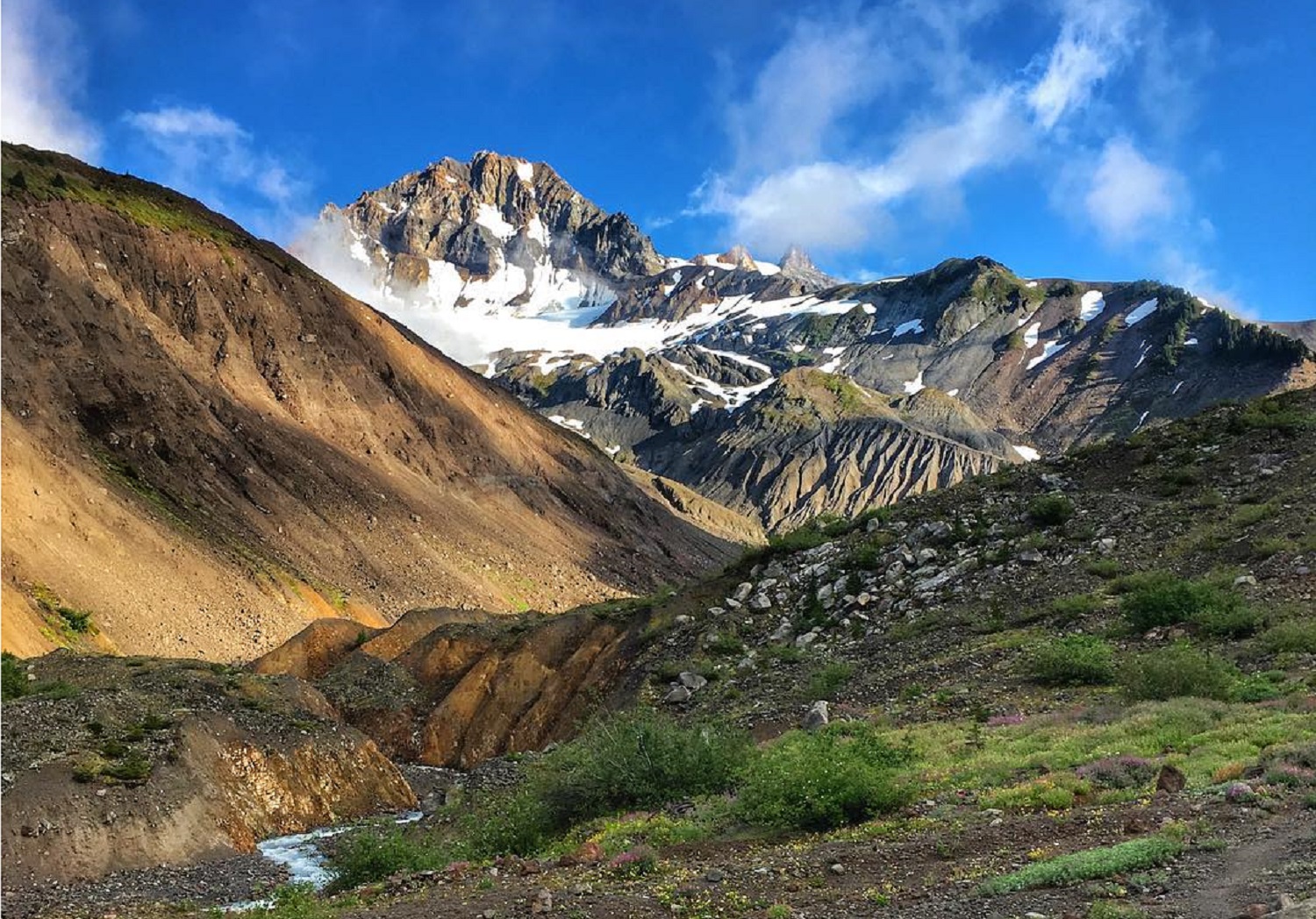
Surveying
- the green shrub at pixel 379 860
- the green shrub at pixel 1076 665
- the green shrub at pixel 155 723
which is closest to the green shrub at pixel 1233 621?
the green shrub at pixel 1076 665

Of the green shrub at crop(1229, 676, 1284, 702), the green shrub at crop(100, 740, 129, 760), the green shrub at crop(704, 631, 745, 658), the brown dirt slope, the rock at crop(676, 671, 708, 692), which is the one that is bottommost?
the green shrub at crop(100, 740, 129, 760)

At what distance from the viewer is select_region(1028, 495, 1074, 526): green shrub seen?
22875mm

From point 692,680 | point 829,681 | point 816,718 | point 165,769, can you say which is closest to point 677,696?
point 692,680

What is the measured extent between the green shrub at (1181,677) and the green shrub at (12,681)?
26227 millimetres

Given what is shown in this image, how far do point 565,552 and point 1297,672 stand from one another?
72.8 meters

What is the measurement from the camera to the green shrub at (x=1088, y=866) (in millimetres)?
8164

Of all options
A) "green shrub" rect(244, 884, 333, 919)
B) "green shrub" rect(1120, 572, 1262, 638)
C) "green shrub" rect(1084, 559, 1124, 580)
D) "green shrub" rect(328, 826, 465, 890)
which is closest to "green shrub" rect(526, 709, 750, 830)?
"green shrub" rect(328, 826, 465, 890)

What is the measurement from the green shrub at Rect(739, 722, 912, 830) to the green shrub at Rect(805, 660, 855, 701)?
504 centimetres

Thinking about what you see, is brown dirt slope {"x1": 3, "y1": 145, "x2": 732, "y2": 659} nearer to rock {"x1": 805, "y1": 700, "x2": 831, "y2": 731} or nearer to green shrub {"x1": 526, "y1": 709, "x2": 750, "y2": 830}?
green shrub {"x1": 526, "y1": 709, "x2": 750, "y2": 830}

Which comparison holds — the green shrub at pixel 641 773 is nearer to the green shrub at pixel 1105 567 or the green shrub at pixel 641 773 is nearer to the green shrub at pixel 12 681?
the green shrub at pixel 1105 567

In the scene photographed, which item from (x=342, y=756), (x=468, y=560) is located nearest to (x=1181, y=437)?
(x=342, y=756)

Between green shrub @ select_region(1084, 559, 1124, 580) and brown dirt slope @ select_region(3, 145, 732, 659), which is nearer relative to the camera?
green shrub @ select_region(1084, 559, 1124, 580)

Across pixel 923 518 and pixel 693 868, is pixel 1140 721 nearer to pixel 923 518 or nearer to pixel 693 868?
pixel 693 868

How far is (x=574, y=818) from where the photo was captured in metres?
14.9
